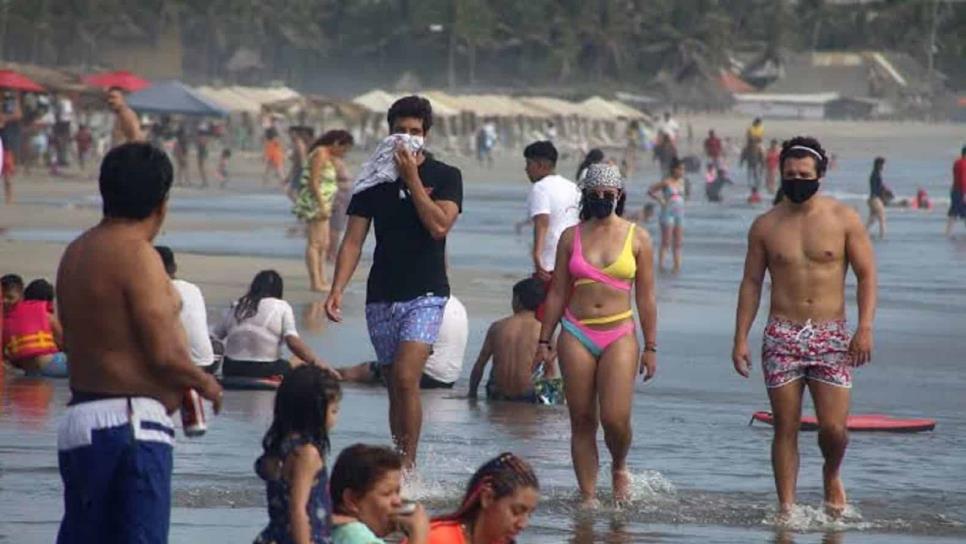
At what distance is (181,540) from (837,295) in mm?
2973

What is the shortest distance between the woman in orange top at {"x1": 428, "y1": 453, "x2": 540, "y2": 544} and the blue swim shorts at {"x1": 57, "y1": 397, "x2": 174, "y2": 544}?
0.77 meters

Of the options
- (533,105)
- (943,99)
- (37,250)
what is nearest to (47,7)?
(533,105)

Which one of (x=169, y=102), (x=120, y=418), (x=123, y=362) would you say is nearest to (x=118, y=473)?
(x=120, y=418)

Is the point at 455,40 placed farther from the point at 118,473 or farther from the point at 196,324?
the point at 118,473

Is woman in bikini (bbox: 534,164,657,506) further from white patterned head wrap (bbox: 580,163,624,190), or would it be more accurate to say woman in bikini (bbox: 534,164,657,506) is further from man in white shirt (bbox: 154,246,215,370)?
man in white shirt (bbox: 154,246,215,370)

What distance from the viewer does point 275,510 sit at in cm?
634

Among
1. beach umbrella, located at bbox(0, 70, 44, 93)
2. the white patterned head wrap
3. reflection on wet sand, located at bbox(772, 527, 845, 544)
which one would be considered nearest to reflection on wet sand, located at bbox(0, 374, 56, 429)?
the white patterned head wrap

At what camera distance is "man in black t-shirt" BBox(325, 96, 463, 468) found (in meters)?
9.98

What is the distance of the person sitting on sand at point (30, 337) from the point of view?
14.0m

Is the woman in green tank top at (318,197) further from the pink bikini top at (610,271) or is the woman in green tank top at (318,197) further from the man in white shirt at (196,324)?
the pink bikini top at (610,271)

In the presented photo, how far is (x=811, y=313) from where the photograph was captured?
31.7 ft

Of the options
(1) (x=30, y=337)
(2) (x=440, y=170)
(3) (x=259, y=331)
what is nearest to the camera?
(2) (x=440, y=170)

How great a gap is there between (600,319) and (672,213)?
1729 centimetres

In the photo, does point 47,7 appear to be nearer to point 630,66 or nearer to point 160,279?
point 630,66
